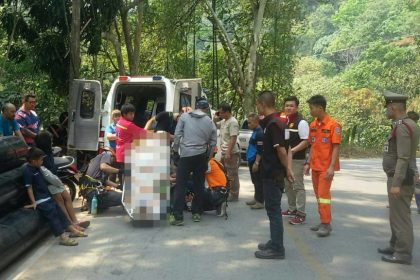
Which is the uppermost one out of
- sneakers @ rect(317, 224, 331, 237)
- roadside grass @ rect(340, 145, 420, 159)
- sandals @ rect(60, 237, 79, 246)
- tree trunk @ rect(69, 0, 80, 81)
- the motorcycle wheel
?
tree trunk @ rect(69, 0, 80, 81)

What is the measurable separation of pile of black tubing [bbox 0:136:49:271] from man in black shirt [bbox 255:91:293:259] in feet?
8.55

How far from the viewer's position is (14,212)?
5785mm

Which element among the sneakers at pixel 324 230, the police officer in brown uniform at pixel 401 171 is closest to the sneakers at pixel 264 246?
the sneakers at pixel 324 230

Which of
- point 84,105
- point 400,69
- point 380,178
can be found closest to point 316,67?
point 400,69

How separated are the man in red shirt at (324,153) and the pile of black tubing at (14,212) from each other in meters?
3.54

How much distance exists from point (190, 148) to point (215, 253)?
1.72 m

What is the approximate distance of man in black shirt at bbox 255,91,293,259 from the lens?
214 inches

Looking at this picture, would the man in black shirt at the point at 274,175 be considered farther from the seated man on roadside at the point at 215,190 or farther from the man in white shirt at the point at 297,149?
the seated man on roadside at the point at 215,190

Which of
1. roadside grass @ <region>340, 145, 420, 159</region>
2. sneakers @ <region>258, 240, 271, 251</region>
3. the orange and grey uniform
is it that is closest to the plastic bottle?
sneakers @ <region>258, 240, 271, 251</region>

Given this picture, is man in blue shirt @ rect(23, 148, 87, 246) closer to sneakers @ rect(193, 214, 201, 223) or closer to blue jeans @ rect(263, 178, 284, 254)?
sneakers @ rect(193, 214, 201, 223)

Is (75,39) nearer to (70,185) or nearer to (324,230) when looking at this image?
(70,185)

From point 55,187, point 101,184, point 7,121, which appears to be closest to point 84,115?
point 7,121

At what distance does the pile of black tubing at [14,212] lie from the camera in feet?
16.8

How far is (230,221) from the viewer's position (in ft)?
24.0
